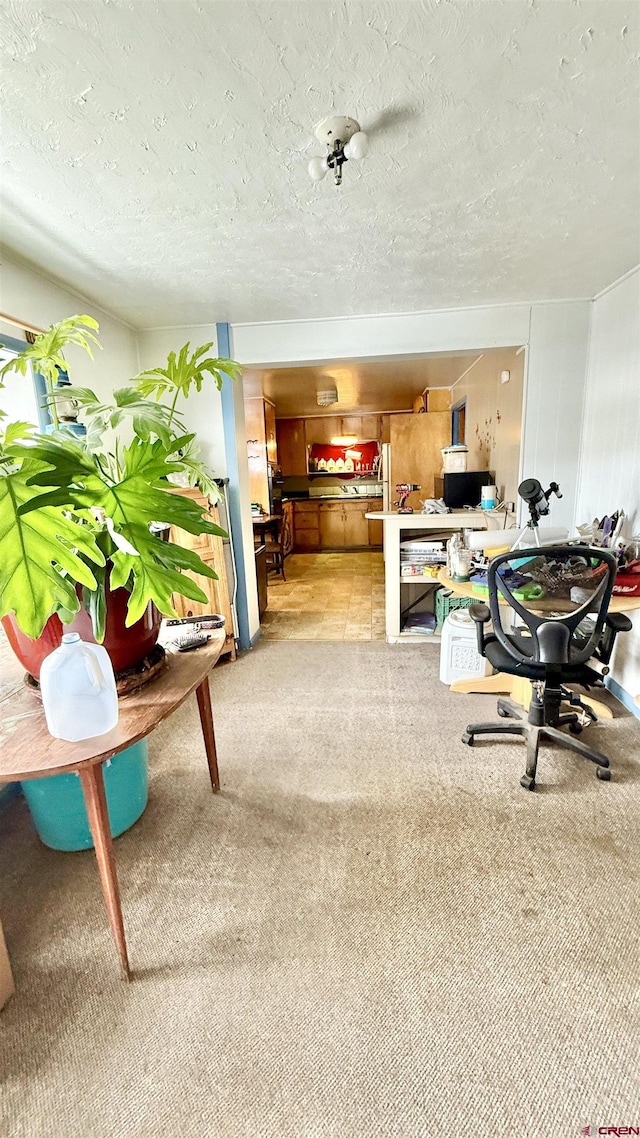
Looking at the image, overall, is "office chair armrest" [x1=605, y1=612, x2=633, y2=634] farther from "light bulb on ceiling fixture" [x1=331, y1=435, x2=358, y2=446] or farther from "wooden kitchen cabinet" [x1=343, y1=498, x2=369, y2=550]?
"light bulb on ceiling fixture" [x1=331, y1=435, x2=358, y2=446]

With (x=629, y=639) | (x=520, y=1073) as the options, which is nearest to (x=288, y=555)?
(x=629, y=639)

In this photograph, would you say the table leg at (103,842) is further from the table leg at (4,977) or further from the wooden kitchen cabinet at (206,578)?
the wooden kitchen cabinet at (206,578)

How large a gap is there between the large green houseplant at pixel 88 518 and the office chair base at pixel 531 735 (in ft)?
5.24

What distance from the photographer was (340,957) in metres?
1.19

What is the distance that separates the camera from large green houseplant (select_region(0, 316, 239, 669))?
86 centimetres

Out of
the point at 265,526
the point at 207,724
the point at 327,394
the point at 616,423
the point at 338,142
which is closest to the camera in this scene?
the point at 338,142

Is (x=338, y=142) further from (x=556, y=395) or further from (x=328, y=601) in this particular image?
(x=328, y=601)

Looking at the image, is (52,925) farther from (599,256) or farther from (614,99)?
(599,256)

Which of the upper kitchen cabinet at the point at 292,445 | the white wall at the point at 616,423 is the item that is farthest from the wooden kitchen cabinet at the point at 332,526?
the white wall at the point at 616,423

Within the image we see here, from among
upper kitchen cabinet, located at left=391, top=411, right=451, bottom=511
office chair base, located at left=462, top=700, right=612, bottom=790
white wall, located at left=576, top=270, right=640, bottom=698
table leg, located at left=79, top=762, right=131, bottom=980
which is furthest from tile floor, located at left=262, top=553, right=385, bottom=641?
table leg, located at left=79, top=762, right=131, bottom=980

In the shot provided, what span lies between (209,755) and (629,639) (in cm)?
227

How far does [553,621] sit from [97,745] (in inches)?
61.2

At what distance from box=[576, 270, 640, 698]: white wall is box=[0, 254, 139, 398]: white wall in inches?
115

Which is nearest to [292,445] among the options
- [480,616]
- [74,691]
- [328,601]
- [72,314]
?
[328,601]
